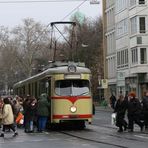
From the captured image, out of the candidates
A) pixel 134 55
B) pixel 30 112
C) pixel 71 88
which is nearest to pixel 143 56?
pixel 134 55

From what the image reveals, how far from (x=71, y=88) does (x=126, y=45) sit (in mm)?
42587

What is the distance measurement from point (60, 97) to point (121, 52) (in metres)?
45.8

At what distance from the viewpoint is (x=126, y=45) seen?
68.2 m

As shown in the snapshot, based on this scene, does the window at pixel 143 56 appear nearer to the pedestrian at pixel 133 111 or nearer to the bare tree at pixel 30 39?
the pedestrian at pixel 133 111

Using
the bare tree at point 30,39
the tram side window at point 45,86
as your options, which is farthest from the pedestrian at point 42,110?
the bare tree at point 30,39

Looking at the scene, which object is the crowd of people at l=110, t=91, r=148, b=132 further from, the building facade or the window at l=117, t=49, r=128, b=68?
the window at l=117, t=49, r=128, b=68

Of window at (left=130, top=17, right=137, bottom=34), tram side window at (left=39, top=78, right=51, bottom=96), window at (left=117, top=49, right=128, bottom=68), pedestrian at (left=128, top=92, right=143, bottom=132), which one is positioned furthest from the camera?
window at (left=117, top=49, right=128, bottom=68)

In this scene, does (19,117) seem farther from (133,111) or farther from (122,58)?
(122,58)

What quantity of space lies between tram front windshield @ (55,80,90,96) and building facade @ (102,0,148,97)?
36.1m

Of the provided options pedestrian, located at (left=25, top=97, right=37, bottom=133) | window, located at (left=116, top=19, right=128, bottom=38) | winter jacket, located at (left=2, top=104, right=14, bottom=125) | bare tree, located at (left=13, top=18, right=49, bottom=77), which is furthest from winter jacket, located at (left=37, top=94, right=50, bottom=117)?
bare tree, located at (left=13, top=18, right=49, bottom=77)

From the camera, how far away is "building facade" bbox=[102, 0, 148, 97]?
6334cm

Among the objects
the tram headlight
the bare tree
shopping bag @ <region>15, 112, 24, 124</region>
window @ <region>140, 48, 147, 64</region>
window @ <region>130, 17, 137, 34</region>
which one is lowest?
shopping bag @ <region>15, 112, 24, 124</region>

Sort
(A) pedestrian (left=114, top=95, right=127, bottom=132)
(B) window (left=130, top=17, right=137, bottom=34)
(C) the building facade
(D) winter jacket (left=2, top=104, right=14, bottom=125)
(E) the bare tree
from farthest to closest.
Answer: (E) the bare tree, (B) window (left=130, top=17, right=137, bottom=34), (C) the building facade, (A) pedestrian (left=114, top=95, right=127, bottom=132), (D) winter jacket (left=2, top=104, right=14, bottom=125)

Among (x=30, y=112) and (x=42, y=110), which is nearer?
(x=42, y=110)
